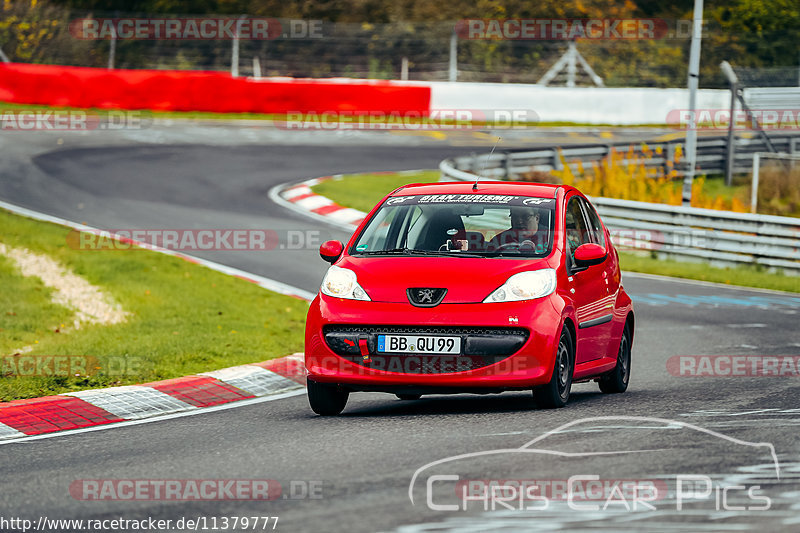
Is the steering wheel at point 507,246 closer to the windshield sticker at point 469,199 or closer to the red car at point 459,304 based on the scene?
the red car at point 459,304

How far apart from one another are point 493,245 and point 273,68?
110 ft

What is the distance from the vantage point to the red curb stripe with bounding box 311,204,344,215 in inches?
921

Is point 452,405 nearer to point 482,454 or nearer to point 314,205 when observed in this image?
point 482,454

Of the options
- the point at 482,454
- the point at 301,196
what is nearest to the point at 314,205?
the point at 301,196

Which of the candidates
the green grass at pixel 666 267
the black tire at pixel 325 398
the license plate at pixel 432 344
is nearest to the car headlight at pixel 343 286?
the license plate at pixel 432 344

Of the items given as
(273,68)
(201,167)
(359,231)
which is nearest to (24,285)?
(359,231)

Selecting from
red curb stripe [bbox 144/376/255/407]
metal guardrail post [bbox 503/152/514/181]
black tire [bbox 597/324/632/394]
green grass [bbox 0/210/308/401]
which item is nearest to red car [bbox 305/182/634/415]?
black tire [bbox 597/324/632/394]

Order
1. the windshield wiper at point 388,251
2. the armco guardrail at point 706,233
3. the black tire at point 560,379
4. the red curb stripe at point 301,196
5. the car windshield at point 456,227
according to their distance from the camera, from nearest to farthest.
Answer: the black tire at point 560,379, the windshield wiper at point 388,251, the car windshield at point 456,227, the armco guardrail at point 706,233, the red curb stripe at point 301,196

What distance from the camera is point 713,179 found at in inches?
1304

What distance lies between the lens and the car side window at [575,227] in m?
9.45

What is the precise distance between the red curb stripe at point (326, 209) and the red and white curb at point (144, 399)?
12008 millimetres

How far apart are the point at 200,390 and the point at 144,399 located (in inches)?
23.2

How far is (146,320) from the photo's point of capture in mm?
13602

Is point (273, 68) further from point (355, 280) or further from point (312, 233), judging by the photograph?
point (355, 280)
